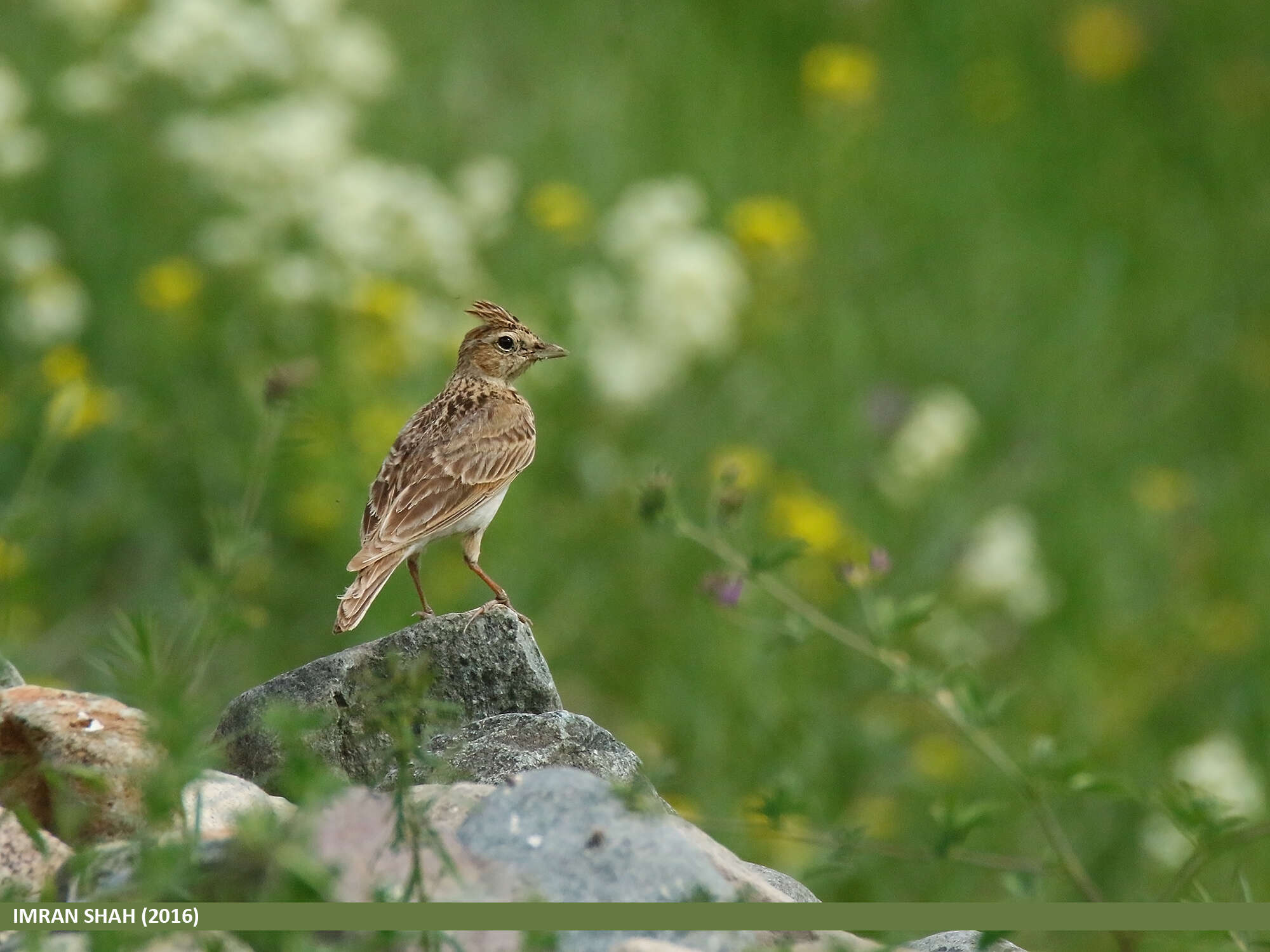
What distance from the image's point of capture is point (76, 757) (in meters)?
3.99

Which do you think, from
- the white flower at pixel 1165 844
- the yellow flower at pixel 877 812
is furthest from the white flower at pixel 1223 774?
the yellow flower at pixel 877 812

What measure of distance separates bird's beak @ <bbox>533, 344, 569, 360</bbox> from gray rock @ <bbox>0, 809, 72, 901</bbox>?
2.45 m

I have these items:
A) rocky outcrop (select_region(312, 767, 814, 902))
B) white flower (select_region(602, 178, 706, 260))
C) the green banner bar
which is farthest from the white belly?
white flower (select_region(602, 178, 706, 260))

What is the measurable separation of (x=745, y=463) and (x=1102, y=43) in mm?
8271

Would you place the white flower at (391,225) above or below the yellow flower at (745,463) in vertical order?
above

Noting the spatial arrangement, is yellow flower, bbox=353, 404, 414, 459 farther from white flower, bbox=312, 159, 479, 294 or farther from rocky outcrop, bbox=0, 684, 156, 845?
rocky outcrop, bbox=0, 684, 156, 845

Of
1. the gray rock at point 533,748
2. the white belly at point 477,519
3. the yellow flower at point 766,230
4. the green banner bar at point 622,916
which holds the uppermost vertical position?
the yellow flower at point 766,230

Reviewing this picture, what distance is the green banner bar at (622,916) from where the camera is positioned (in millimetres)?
3018

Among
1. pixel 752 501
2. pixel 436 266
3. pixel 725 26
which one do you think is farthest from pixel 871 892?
pixel 725 26

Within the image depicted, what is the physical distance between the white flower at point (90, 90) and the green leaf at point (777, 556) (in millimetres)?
6411

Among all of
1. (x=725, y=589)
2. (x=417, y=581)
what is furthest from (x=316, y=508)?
(x=725, y=589)

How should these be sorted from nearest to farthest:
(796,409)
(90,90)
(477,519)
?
(477,519)
(90,90)
(796,409)

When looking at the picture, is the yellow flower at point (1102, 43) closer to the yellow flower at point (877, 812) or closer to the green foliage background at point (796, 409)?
the green foliage background at point (796, 409)

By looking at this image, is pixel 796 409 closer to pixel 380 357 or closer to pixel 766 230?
pixel 766 230
